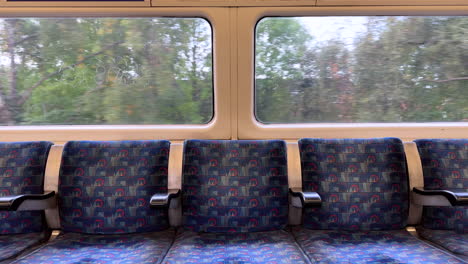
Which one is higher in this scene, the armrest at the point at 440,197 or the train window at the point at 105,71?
the train window at the point at 105,71

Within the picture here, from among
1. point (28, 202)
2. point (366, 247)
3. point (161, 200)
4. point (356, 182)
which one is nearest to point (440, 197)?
point (356, 182)

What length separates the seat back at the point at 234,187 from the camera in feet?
6.35

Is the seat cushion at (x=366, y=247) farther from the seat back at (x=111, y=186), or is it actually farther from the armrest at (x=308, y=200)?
the seat back at (x=111, y=186)

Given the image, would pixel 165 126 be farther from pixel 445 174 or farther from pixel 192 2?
pixel 445 174

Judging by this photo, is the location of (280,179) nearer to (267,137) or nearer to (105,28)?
(267,137)

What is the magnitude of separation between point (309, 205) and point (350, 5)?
63.7 inches

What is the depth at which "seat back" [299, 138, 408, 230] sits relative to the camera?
1.95 metres

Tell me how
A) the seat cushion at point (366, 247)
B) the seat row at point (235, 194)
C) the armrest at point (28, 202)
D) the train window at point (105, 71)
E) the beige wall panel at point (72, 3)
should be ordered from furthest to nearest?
the train window at point (105, 71) → the beige wall panel at point (72, 3) → the seat row at point (235, 194) → the armrest at point (28, 202) → the seat cushion at point (366, 247)

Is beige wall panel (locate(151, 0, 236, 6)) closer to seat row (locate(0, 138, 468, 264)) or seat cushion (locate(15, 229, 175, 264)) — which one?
seat row (locate(0, 138, 468, 264))

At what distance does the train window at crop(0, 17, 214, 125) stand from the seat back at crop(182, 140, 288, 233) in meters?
0.55

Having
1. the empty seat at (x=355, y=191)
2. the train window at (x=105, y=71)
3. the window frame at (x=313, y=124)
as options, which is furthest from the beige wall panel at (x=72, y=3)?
the empty seat at (x=355, y=191)

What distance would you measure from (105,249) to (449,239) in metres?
2.15

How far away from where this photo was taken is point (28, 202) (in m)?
1.79

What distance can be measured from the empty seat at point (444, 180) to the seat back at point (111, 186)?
186 centimetres
